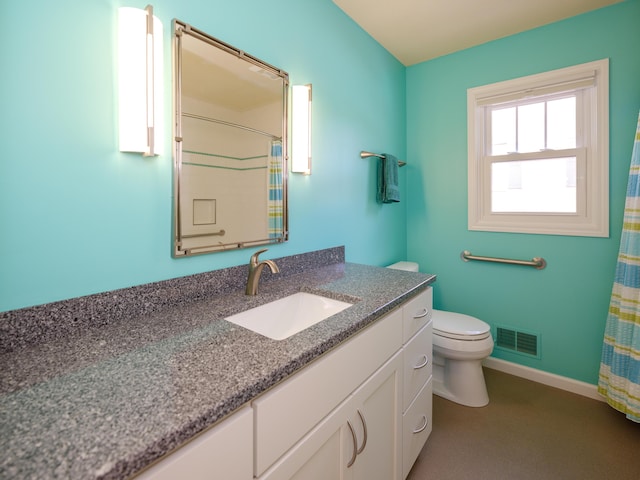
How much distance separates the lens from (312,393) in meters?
0.81

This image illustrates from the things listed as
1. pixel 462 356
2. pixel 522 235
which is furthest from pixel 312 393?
pixel 522 235

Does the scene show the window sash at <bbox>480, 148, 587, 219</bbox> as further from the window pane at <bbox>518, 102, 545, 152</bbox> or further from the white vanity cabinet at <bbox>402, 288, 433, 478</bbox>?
the white vanity cabinet at <bbox>402, 288, 433, 478</bbox>

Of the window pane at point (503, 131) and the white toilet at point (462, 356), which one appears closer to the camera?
the white toilet at point (462, 356)

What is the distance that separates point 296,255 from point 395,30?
5.71 ft

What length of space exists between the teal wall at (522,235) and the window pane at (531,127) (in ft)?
0.86

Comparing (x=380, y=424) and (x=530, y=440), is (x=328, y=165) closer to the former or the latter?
(x=380, y=424)

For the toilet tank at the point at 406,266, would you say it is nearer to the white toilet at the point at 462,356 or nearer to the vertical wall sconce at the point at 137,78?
the white toilet at the point at 462,356

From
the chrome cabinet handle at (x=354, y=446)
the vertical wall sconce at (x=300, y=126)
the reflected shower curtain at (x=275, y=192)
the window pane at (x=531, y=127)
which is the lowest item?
the chrome cabinet handle at (x=354, y=446)

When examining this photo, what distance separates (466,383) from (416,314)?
95cm

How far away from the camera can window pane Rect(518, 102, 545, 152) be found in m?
2.24

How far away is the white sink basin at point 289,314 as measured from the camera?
1132 millimetres

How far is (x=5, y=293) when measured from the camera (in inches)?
31.1

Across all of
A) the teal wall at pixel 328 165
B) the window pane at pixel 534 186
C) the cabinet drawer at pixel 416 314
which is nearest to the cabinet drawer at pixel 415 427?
the cabinet drawer at pixel 416 314

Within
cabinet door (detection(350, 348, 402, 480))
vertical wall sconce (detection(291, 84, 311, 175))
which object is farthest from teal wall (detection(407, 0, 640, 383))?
cabinet door (detection(350, 348, 402, 480))
